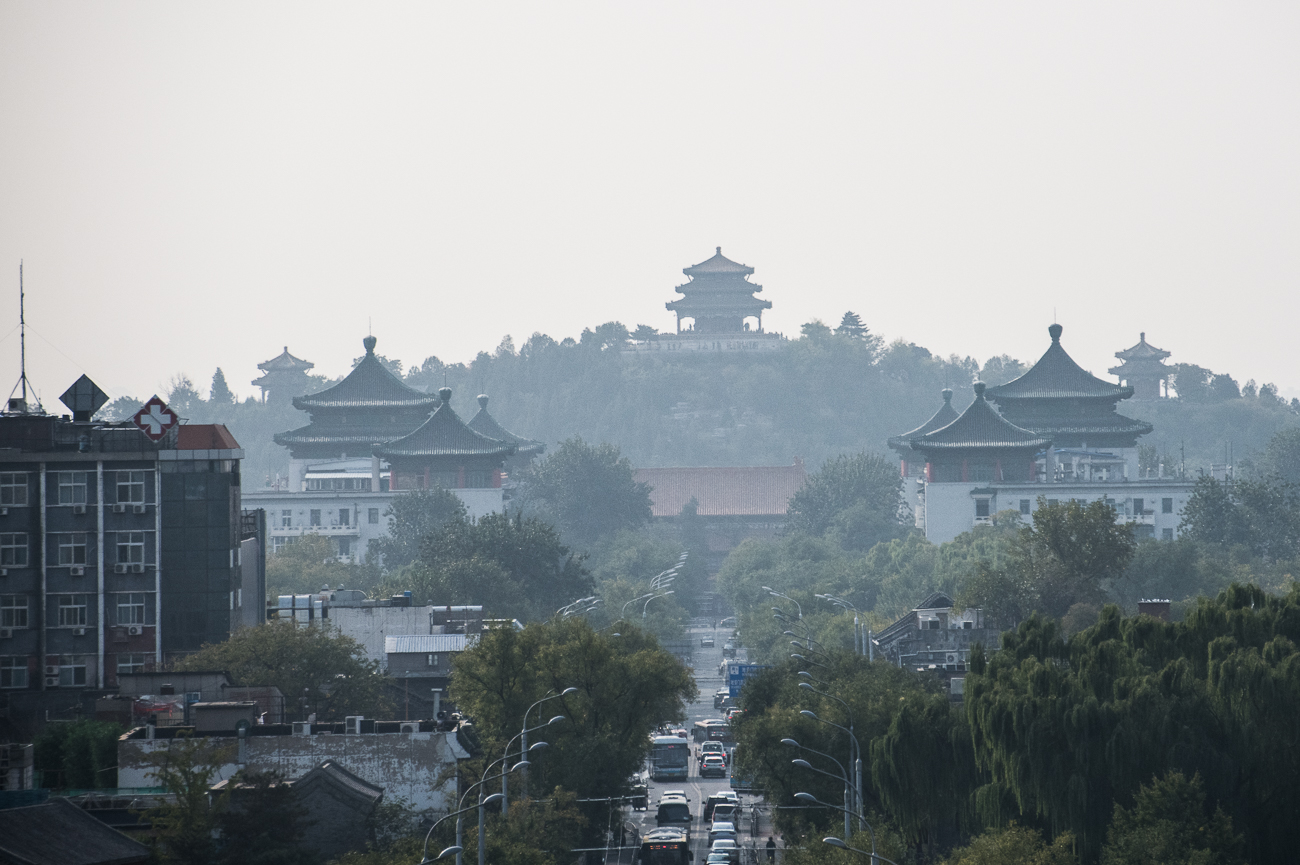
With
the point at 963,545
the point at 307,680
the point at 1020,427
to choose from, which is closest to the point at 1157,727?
the point at 307,680

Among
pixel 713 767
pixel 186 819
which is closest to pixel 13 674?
pixel 713 767

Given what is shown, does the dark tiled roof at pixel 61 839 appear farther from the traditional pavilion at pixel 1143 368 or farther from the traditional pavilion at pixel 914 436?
the traditional pavilion at pixel 1143 368

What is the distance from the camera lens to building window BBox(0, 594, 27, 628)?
56.4 metres

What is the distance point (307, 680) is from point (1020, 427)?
71716 millimetres

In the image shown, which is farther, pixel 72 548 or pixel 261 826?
pixel 72 548

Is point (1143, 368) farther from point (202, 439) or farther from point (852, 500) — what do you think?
point (202, 439)

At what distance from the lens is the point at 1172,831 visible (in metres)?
32.7

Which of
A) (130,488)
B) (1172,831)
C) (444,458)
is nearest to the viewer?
(1172,831)

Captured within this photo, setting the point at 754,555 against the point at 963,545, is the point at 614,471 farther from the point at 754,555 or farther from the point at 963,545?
the point at 963,545

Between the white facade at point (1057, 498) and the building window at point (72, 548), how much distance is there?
196 ft

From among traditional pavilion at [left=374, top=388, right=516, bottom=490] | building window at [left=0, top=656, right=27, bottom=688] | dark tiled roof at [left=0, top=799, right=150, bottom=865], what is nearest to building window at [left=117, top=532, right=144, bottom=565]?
building window at [left=0, top=656, right=27, bottom=688]

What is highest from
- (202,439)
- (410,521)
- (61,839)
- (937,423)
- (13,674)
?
(937,423)

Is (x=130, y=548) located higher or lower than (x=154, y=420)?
lower

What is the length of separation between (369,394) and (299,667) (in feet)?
247
